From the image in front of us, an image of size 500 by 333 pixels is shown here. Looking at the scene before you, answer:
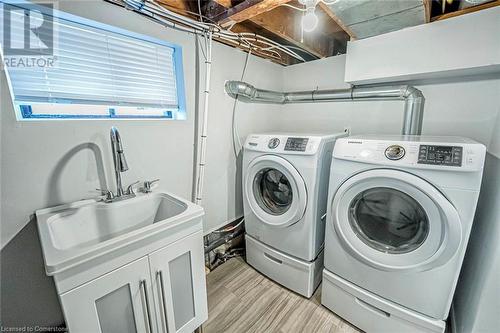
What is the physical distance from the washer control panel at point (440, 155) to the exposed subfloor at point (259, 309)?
1.14 meters

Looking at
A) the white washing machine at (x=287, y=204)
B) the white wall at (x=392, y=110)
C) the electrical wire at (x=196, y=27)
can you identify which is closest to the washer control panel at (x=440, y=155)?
the white wall at (x=392, y=110)

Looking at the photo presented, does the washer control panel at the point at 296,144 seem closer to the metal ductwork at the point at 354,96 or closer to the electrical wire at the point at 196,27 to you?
the metal ductwork at the point at 354,96

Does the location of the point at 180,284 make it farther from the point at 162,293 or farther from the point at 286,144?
the point at 286,144

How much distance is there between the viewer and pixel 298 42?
5.32 feet

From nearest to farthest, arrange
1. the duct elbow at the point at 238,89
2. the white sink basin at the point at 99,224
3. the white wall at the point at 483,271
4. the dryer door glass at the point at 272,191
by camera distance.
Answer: the white sink basin at the point at 99,224, the white wall at the point at 483,271, the dryer door glass at the point at 272,191, the duct elbow at the point at 238,89

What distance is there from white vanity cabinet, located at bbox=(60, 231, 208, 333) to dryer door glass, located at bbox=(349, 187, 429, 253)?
949 mm

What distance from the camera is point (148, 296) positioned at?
902mm

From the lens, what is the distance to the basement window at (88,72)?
96 centimetres

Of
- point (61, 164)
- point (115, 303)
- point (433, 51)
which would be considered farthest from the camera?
point (433, 51)

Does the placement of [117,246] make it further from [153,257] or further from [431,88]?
[431,88]

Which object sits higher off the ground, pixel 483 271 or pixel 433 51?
pixel 433 51

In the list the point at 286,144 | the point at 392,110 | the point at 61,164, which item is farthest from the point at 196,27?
the point at 392,110

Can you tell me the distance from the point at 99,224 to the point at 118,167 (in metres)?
0.33

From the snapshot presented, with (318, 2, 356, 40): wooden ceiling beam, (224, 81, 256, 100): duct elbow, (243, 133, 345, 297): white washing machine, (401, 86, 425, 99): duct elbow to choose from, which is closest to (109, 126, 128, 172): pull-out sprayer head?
(243, 133, 345, 297): white washing machine
